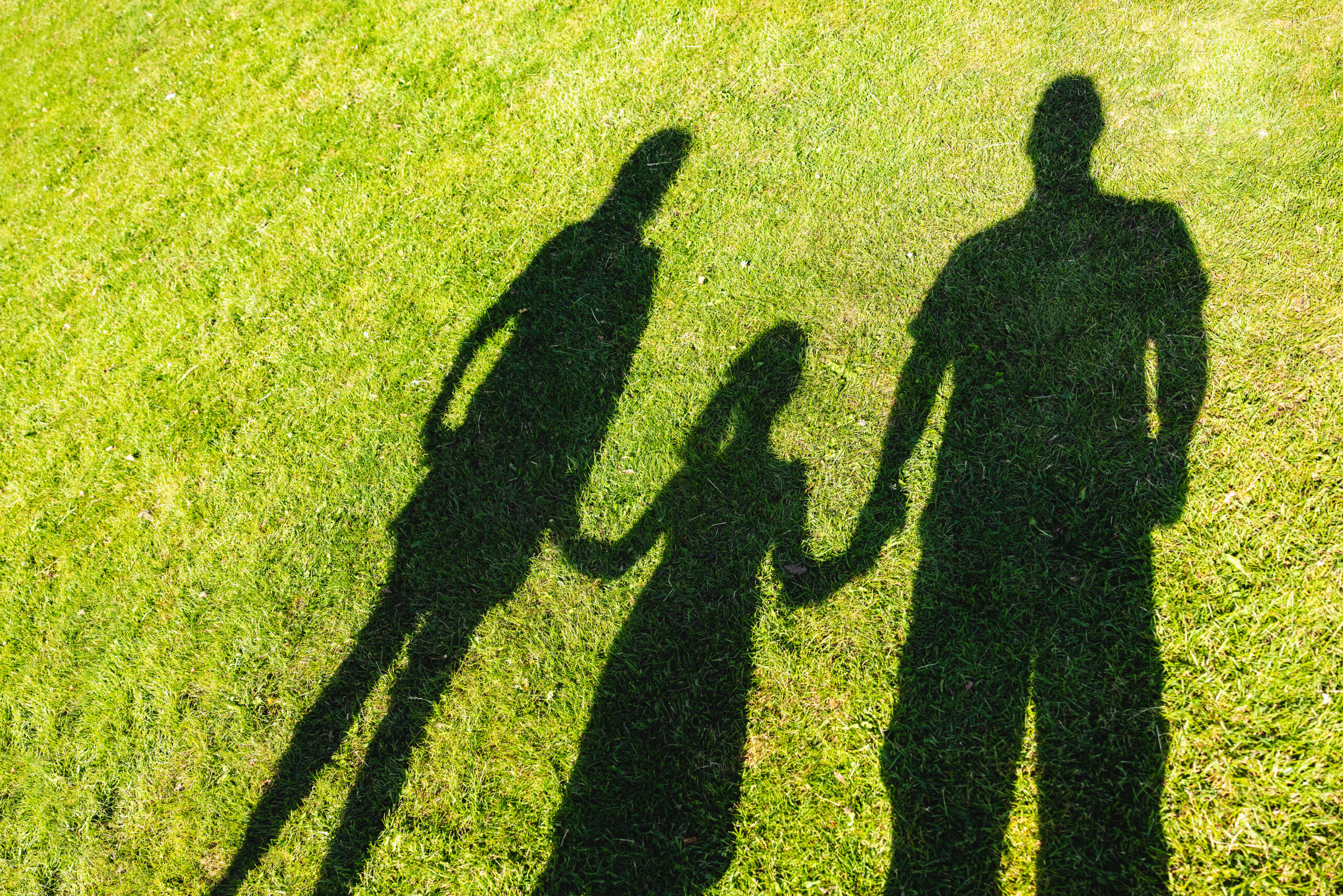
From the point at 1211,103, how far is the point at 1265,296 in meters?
1.82

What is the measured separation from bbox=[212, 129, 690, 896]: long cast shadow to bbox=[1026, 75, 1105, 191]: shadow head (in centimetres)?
261

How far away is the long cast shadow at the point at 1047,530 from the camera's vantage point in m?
2.96

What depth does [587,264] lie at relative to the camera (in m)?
5.20

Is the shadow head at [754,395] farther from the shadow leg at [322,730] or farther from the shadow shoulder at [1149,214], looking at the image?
the shadow shoulder at [1149,214]

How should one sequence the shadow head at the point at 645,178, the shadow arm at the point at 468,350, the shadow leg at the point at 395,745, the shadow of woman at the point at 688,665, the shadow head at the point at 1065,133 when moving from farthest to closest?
the shadow head at the point at 645,178 < the shadow head at the point at 1065,133 < the shadow arm at the point at 468,350 < the shadow leg at the point at 395,745 < the shadow of woman at the point at 688,665

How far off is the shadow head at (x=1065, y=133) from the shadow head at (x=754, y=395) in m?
2.12

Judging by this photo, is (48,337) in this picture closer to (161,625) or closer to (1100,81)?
(161,625)

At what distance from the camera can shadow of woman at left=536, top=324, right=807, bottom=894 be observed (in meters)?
3.17

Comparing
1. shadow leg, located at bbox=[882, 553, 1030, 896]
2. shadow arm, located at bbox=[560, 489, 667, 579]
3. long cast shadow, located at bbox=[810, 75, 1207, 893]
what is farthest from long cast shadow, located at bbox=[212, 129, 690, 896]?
shadow leg, located at bbox=[882, 553, 1030, 896]

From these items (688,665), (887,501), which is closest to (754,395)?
(887,501)

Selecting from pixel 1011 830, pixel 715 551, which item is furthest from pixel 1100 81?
pixel 1011 830

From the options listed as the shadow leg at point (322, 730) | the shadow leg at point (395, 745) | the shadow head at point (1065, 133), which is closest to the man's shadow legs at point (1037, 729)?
the shadow leg at point (395, 745)

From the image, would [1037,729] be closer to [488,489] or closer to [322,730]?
[488,489]

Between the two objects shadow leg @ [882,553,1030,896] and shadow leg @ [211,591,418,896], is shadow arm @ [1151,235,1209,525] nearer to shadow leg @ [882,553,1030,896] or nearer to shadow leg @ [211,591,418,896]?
shadow leg @ [882,553,1030,896]
